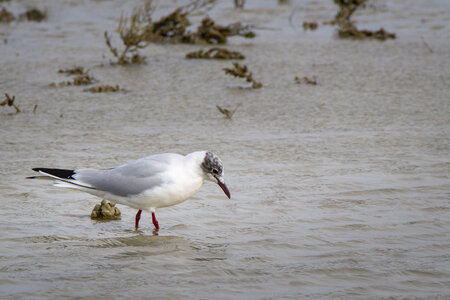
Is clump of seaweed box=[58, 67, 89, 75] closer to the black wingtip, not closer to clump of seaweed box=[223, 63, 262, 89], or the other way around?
clump of seaweed box=[223, 63, 262, 89]

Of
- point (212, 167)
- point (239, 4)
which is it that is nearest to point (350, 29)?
point (239, 4)

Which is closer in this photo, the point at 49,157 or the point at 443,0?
the point at 49,157

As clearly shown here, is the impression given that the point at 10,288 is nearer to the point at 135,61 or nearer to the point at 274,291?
the point at 274,291

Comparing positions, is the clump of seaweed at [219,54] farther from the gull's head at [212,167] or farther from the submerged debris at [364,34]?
the gull's head at [212,167]

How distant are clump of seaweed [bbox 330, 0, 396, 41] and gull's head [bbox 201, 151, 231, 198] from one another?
937 cm

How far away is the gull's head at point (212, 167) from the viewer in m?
5.16

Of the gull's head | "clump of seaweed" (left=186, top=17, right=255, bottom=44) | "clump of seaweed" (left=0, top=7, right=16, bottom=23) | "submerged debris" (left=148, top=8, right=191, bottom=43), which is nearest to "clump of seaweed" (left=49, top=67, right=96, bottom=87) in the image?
"submerged debris" (left=148, top=8, right=191, bottom=43)

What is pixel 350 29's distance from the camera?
13953mm

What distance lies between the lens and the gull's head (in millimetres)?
5160

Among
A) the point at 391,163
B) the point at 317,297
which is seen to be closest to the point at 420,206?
the point at 391,163

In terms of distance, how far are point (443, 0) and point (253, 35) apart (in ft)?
23.9

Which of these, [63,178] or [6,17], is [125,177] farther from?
[6,17]

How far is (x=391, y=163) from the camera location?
6.85 metres

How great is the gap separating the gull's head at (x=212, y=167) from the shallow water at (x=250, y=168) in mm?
395
